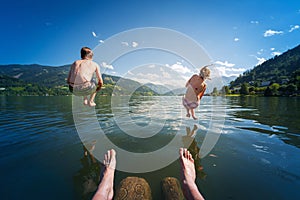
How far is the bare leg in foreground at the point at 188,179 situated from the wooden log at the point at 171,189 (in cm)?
27

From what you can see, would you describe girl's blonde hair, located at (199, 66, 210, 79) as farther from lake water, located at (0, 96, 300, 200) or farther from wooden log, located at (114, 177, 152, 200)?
wooden log, located at (114, 177, 152, 200)

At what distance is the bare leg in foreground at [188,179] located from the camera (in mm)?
2766

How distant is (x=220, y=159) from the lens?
4.75 meters

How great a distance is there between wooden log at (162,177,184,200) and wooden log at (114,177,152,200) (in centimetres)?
39

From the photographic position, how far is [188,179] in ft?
10.8

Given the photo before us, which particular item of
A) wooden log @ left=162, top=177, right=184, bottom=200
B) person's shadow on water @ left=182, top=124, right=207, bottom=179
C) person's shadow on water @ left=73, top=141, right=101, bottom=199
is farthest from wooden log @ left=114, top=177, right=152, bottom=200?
person's shadow on water @ left=182, top=124, right=207, bottom=179

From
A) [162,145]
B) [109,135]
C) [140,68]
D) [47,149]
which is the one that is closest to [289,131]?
[162,145]

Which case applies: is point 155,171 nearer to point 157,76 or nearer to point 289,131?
point 157,76

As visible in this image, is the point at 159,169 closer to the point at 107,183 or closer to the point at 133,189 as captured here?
the point at 133,189

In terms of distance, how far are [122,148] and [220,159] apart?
12.1ft

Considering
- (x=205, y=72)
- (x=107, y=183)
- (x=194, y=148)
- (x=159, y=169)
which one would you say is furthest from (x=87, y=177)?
(x=205, y=72)

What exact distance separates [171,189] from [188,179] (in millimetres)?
474

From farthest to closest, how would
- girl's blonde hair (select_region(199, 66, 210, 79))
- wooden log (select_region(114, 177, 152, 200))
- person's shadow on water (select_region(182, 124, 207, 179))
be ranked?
1. girl's blonde hair (select_region(199, 66, 210, 79))
2. person's shadow on water (select_region(182, 124, 207, 179))
3. wooden log (select_region(114, 177, 152, 200))

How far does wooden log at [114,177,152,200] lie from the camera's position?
3.19 m
